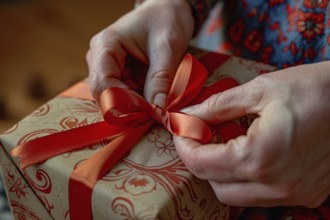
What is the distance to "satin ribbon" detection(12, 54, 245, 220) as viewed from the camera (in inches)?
21.1

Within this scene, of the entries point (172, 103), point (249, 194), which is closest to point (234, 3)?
point (172, 103)

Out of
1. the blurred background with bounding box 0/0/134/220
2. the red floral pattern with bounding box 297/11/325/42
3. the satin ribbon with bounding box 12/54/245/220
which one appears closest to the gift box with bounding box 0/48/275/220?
the satin ribbon with bounding box 12/54/245/220

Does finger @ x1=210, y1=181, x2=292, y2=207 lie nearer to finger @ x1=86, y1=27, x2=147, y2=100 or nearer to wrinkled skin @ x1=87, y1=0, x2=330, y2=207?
wrinkled skin @ x1=87, y1=0, x2=330, y2=207

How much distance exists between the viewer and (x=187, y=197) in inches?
20.5

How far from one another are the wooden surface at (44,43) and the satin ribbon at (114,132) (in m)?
0.93

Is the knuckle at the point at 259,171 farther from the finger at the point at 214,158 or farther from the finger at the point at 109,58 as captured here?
the finger at the point at 109,58

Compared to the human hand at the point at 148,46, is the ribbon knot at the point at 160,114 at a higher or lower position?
lower

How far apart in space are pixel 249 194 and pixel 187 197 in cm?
7

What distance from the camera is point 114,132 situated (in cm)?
58

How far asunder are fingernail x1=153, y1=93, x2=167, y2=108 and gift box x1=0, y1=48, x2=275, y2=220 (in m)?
0.03

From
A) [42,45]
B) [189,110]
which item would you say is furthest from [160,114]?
[42,45]

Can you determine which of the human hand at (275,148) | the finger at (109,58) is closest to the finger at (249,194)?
the human hand at (275,148)

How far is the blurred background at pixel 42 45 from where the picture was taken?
1.58 meters

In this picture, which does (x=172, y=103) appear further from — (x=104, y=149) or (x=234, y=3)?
(x=234, y=3)
